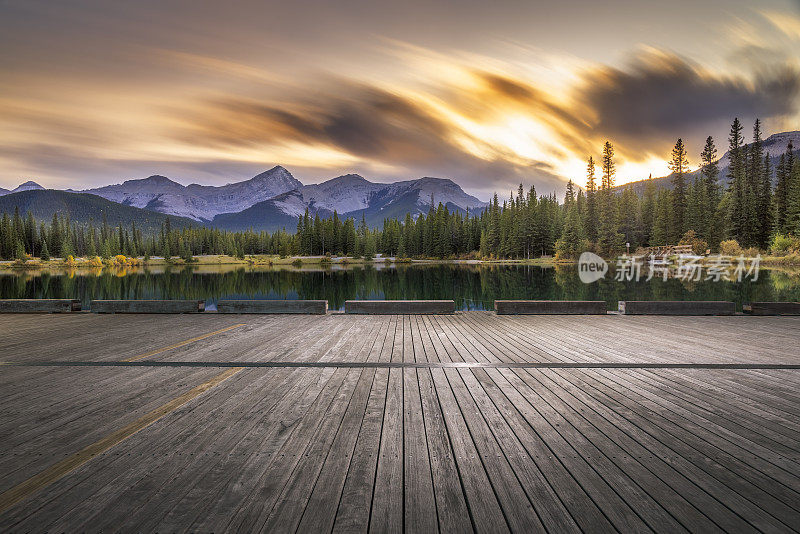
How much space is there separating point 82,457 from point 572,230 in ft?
300

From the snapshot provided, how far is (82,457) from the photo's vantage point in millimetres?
3273

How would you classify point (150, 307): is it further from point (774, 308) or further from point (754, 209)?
point (754, 209)

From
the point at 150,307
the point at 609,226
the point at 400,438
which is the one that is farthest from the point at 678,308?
the point at 609,226

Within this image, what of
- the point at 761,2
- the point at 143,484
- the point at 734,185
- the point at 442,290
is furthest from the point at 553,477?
the point at 734,185

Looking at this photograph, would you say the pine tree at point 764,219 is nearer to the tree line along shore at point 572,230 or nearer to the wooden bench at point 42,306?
the tree line along shore at point 572,230

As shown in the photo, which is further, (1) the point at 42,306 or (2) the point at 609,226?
(2) the point at 609,226

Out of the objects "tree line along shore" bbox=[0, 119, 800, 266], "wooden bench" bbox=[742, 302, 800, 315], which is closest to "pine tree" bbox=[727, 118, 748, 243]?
"tree line along shore" bbox=[0, 119, 800, 266]

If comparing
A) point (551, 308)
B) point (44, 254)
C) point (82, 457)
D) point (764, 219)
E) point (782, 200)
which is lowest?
point (82, 457)

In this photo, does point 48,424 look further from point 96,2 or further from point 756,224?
point 756,224

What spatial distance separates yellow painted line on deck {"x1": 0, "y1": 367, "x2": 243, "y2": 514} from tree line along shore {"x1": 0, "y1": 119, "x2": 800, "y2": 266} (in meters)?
80.4

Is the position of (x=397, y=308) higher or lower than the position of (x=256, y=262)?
lower

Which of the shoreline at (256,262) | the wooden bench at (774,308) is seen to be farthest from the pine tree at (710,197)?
the wooden bench at (774,308)

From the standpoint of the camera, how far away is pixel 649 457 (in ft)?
10.6

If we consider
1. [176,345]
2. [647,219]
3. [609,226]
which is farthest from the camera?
[647,219]
